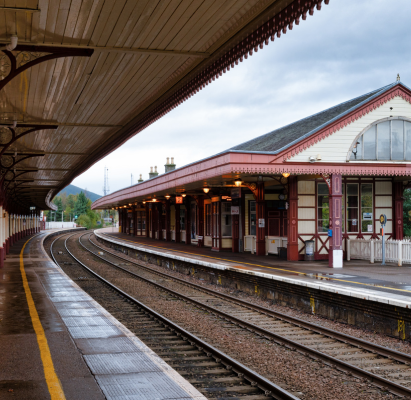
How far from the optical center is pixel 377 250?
18359 mm

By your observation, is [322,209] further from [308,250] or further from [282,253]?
[282,253]

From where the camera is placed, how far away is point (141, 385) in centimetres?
520

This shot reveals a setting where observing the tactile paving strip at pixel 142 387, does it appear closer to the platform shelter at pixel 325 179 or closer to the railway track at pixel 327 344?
the railway track at pixel 327 344

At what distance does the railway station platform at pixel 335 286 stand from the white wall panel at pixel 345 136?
12.7ft

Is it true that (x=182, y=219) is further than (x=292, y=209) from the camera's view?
Yes

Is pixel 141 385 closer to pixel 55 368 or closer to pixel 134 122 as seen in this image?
pixel 55 368

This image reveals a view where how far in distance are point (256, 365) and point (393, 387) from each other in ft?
6.78

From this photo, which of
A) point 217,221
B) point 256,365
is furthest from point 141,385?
point 217,221

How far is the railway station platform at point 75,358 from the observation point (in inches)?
196

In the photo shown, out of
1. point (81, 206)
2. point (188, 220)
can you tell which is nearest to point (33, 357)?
point (188, 220)

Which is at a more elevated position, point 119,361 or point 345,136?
point 345,136

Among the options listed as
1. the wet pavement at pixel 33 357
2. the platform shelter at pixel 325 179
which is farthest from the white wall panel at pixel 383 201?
the wet pavement at pixel 33 357

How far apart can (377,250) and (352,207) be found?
82.8 inches

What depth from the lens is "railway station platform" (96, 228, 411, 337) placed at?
32.6 feet
